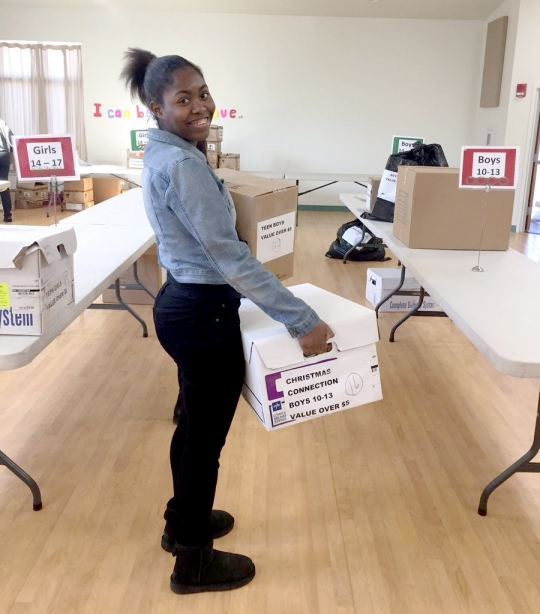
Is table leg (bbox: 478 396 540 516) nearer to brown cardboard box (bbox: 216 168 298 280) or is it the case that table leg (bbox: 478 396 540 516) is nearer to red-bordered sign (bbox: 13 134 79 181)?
brown cardboard box (bbox: 216 168 298 280)

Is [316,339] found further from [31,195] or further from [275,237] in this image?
[31,195]

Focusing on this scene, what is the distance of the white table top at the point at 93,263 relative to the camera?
1472mm

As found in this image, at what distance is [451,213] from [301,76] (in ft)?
20.2

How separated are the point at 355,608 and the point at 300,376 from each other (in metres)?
0.61

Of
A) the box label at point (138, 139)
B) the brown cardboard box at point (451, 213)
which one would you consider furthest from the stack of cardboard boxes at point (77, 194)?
the brown cardboard box at point (451, 213)

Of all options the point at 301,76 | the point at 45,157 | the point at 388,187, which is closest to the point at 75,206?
the point at 301,76

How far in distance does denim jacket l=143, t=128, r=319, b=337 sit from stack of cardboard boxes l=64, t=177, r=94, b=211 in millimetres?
6702

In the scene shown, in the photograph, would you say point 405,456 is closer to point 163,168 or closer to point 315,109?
point 163,168

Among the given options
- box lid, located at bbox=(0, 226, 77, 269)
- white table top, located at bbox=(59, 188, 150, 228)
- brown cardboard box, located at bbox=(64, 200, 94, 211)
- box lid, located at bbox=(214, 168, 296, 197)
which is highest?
box lid, located at bbox=(214, 168, 296, 197)

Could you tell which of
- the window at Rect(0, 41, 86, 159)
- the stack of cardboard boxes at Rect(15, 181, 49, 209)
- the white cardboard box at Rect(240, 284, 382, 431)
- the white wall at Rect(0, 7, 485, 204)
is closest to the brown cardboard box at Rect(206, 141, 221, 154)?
the white wall at Rect(0, 7, 485, 204)

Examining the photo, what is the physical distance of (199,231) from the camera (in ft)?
3.86

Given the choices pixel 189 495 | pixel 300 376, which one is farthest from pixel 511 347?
pixel 189 495

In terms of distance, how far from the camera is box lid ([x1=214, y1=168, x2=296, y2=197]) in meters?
1.68

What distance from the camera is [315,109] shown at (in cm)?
819
